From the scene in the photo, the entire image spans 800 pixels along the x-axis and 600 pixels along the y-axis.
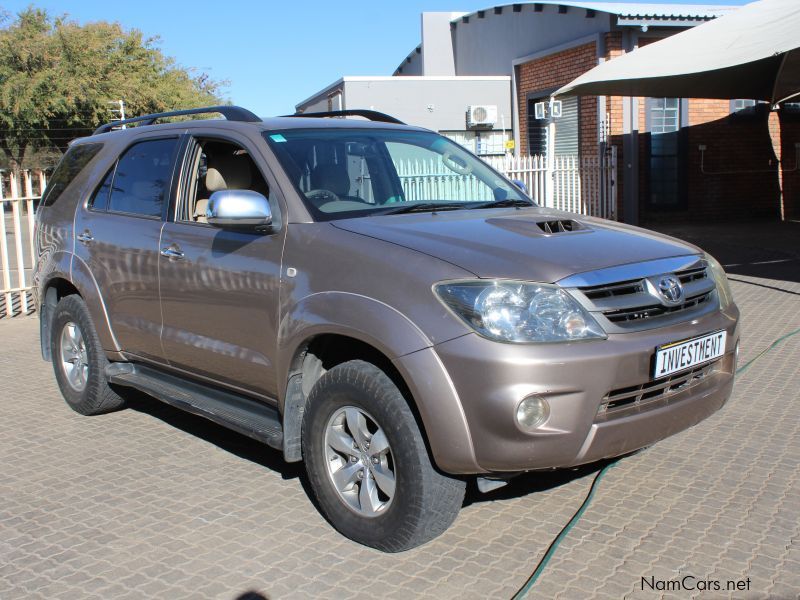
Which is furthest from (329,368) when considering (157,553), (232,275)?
(157,553)

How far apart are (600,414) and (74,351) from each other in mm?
4022

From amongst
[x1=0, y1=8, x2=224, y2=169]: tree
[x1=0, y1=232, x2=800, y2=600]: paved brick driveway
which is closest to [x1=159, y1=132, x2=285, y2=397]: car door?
[x1=0, y1=232, x2=800, y2=600]: paved brick driveway

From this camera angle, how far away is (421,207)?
4402 millimetres

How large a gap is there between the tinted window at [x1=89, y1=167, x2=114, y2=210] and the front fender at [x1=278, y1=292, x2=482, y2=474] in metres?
2.58

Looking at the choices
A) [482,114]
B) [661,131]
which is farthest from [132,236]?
[482,114]

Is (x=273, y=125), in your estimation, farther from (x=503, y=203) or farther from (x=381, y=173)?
(x=503, y=203)

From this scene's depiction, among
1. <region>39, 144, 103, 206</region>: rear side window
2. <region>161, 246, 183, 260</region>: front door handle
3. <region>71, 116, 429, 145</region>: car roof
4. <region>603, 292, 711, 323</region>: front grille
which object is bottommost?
<region>603, 292, 711, 323</region>: front grille

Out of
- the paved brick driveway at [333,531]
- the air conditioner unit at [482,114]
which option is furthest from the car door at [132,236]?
the air conditioner unit at [482,114]

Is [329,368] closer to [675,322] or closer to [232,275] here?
[232,275]

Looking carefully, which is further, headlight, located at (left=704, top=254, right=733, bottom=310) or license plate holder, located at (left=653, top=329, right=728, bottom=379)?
headlight, located at (left=704, top=254, right=733, bottom=310)

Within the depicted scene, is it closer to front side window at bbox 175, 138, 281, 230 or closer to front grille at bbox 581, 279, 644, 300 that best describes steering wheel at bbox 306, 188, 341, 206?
front side window at bbox 175, 138, 281, 230

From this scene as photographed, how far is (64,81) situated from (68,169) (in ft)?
91.6

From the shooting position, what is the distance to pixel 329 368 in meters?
4.11

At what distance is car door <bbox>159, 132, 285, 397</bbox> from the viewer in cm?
415
